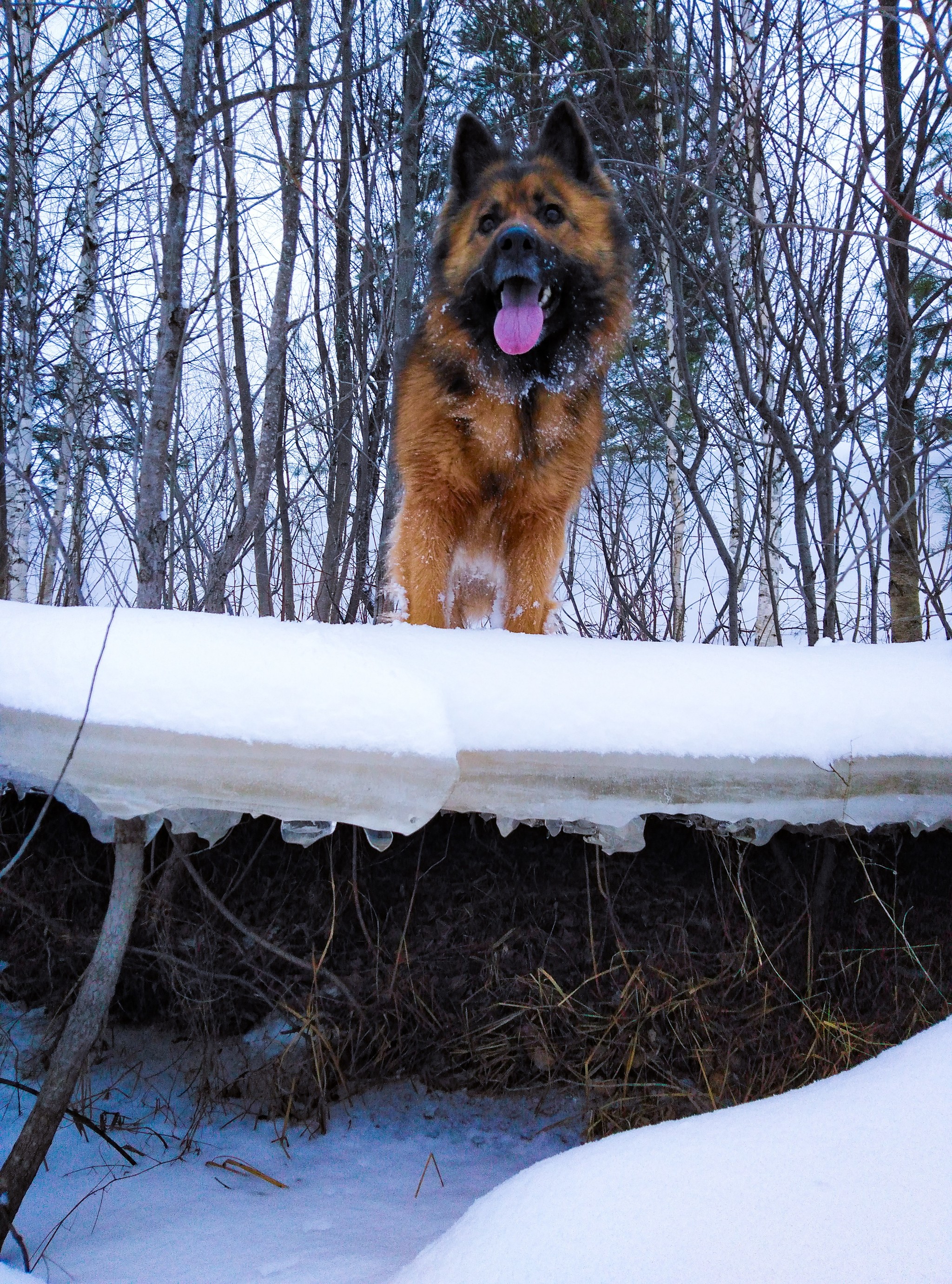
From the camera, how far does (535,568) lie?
138 inches

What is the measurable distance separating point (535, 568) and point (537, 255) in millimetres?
1230

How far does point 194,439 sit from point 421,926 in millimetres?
6007

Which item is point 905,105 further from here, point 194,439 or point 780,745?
point 194,439

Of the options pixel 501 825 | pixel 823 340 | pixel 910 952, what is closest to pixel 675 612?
pixel 823 340

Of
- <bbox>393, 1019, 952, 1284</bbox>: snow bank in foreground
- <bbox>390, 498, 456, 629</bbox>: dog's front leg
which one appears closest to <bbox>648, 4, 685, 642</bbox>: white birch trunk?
<bbox>390, 498, 456, 629</bbox>: dog's front leg

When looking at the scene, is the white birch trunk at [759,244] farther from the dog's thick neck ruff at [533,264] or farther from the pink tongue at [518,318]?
the pink tongue at [518,318]

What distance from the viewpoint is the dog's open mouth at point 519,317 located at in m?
3.22

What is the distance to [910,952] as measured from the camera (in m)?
2.16

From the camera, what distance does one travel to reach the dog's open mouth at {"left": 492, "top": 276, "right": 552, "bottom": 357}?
10.6ft

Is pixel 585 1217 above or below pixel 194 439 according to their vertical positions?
below

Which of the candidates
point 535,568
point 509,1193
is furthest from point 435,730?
point 535,568

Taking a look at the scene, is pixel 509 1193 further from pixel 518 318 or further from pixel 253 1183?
pixel 518 318

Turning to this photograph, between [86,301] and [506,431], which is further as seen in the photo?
[86,301]

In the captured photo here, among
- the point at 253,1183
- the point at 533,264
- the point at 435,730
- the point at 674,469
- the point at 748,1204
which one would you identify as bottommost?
the point at 253,1183
